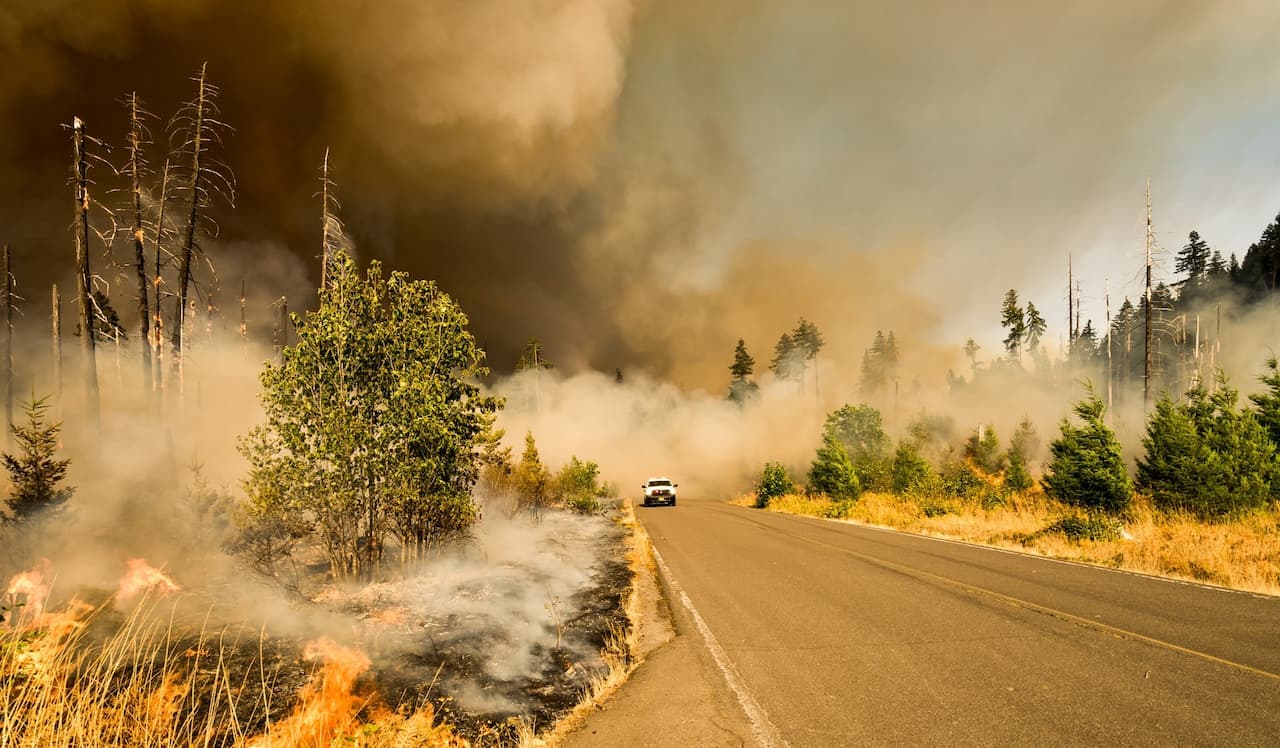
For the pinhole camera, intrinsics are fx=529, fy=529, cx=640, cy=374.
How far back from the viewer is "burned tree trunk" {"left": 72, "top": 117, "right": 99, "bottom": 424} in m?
15.9

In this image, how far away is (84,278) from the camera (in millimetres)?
16484

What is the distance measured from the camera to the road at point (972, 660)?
412 centimetres

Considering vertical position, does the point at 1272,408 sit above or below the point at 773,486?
above

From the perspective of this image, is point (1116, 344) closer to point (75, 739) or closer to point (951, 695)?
point (951, 695)

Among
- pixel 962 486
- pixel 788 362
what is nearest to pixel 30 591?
pixel 962 486

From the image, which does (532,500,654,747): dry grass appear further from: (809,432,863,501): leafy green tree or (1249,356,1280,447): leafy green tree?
(809,432,863,501): leafy green tree

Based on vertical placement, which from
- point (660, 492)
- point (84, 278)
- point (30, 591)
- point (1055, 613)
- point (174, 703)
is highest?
point (84, 278)

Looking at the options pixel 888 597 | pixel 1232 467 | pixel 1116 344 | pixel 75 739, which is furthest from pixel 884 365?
pixel 75 739

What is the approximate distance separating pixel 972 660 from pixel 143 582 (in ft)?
42.8

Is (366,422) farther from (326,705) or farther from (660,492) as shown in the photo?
(660,492)

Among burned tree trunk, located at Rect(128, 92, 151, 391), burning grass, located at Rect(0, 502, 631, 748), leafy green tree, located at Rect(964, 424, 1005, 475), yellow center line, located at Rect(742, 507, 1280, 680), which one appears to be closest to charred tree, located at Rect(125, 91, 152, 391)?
burned tree trunk, located at Rect(128, 92, 151, 391)

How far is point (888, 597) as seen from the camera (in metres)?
8.34

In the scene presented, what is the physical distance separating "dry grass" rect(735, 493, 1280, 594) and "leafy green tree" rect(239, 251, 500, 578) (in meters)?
13.5

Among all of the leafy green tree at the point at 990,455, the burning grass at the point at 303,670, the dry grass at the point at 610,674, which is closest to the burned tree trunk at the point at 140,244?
the burning grass at the point at 303,670
